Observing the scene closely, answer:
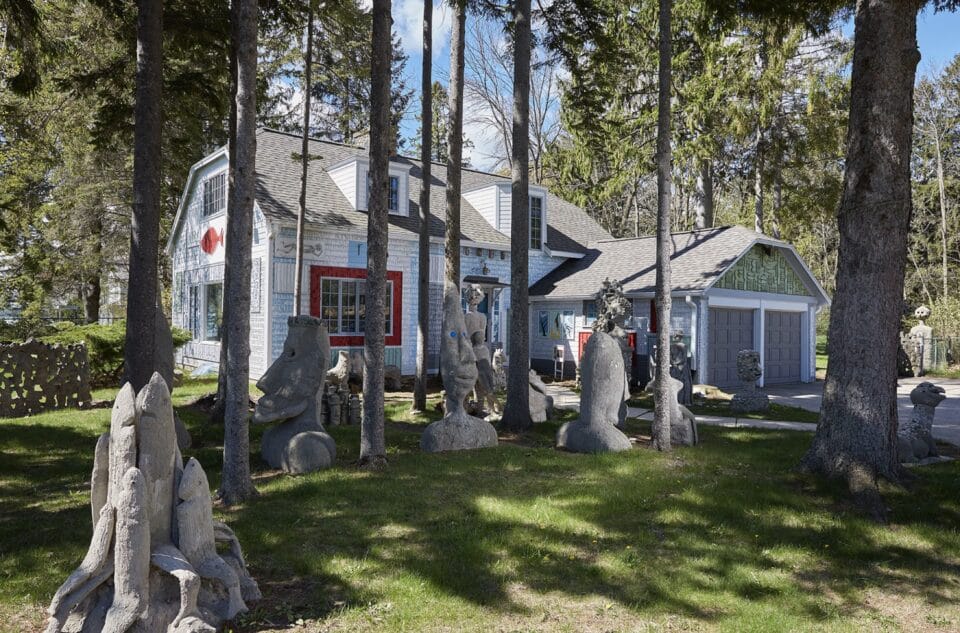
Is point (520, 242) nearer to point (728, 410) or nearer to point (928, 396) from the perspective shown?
point (928, 396)

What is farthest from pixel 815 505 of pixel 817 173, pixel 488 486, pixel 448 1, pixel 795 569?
pixel 817 173

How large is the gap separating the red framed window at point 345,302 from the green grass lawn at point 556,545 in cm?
853

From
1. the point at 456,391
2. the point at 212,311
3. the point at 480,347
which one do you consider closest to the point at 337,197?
the point at 212,311

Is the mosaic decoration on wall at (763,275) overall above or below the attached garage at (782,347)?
above

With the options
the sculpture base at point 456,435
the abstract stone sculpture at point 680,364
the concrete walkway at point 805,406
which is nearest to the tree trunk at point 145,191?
the sculpture base at point 456,435

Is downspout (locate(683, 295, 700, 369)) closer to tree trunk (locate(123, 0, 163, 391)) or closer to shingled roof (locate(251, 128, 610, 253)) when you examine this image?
shingled roof (locate(251, 128, 610, 253))

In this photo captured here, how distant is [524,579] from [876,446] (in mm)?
4426

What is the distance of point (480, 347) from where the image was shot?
1061 cm

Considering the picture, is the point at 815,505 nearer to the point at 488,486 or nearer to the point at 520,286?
the point at 488,486

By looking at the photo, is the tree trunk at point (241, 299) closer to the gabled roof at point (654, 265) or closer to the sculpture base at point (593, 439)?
the sculpture base at point (593, 439)

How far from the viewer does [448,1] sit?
11477 mm

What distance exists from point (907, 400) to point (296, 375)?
14.3 m

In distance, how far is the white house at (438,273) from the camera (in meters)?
16.6

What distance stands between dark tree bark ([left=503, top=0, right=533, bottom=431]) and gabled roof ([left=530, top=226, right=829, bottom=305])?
304 inches
